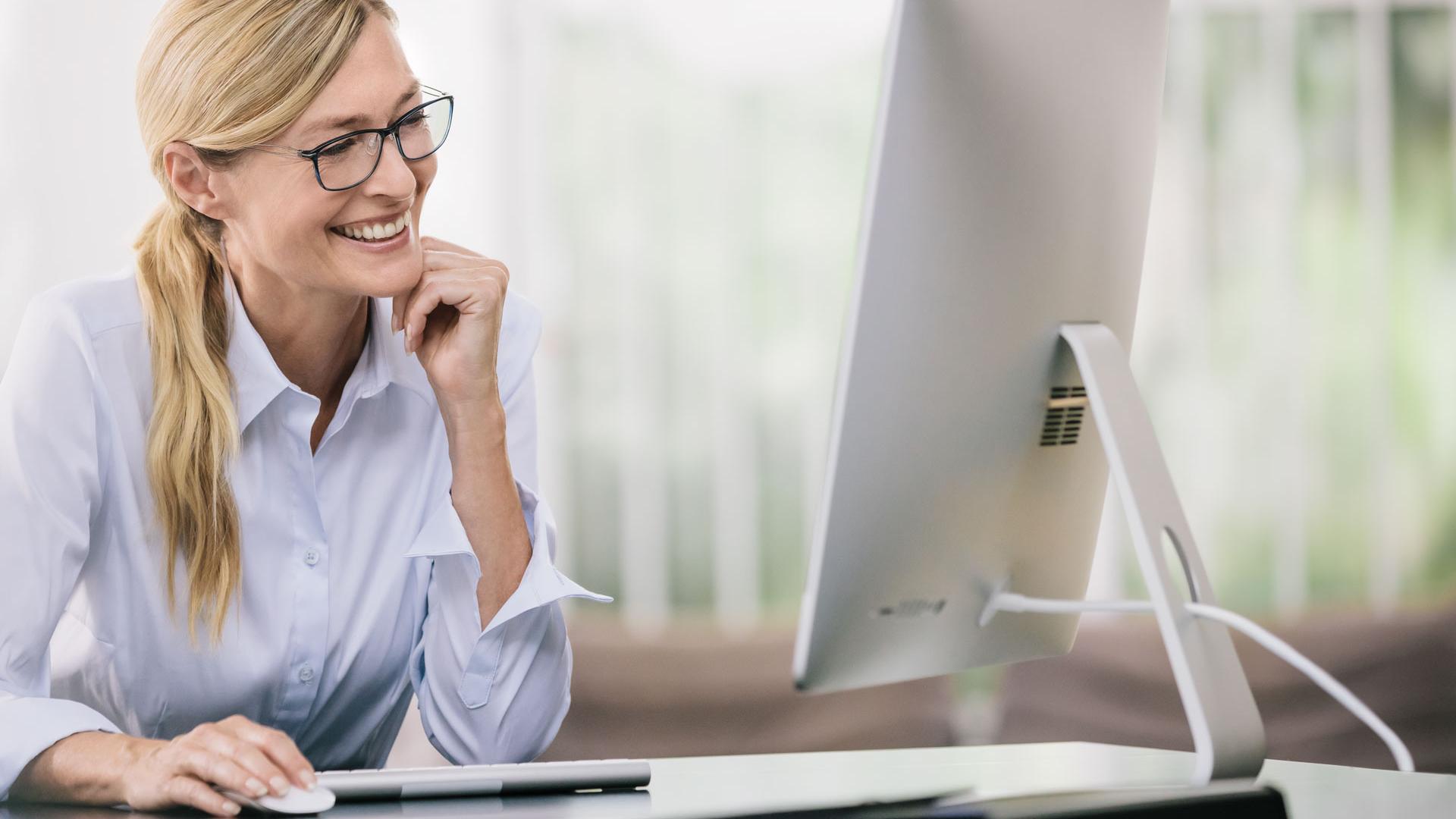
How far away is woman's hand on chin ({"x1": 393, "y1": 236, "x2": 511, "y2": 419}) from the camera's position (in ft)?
4.21

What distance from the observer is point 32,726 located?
3.08 ft

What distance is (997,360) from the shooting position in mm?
907

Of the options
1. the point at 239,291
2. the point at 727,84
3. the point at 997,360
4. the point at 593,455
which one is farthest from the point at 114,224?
the point at 997,360

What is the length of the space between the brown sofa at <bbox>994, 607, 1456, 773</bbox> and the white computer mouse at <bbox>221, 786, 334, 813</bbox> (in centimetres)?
229

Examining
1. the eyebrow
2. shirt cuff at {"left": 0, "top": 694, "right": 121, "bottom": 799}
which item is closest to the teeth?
the eyebrow

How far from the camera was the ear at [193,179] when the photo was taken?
1265 mm

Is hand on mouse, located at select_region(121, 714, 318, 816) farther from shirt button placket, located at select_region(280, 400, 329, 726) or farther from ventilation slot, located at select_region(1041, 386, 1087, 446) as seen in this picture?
ventilation slot, located at select_region(1041, 386, 1087, 446)

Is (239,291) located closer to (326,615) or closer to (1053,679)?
(326,615)

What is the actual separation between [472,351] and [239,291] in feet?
0.92

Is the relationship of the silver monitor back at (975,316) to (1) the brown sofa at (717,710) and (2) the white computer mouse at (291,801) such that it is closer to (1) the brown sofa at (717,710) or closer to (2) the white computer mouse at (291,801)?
(2) the white computer mouse at (291,801)

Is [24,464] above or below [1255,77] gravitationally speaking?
below

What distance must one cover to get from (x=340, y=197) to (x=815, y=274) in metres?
2.11

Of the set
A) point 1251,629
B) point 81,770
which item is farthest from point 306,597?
point 1251,629

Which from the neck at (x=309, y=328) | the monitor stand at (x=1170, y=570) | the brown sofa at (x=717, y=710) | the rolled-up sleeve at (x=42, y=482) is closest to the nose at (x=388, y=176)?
the neck at (x=309, y=328)
